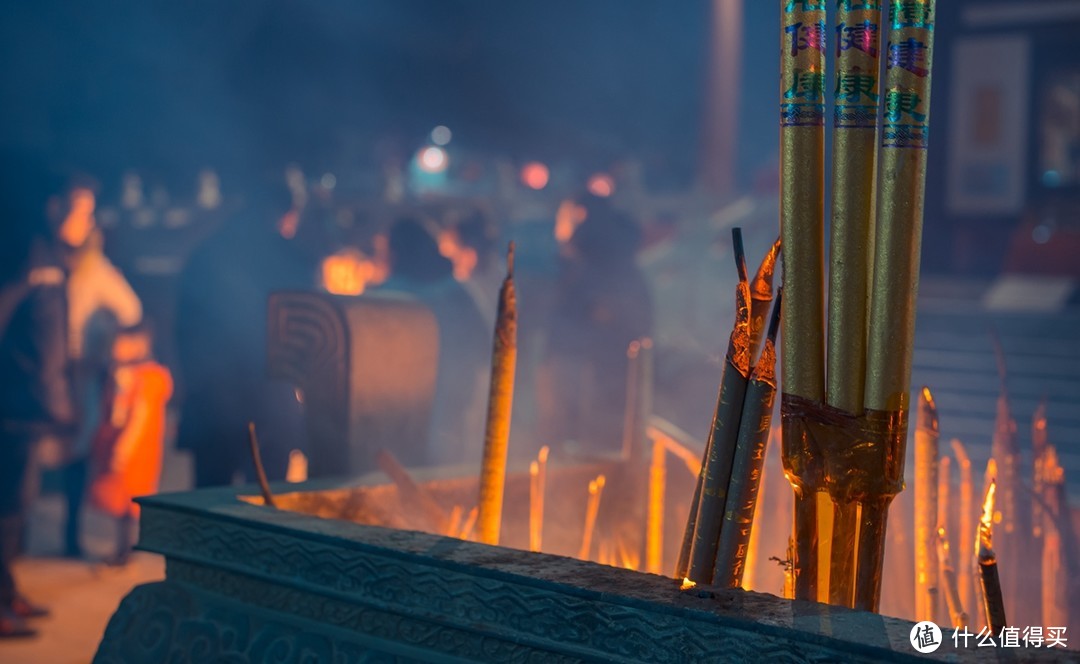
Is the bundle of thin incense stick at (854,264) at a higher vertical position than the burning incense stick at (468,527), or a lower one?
higher

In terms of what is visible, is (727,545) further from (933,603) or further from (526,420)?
(526,420)

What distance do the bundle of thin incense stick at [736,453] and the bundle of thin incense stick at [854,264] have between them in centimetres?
4

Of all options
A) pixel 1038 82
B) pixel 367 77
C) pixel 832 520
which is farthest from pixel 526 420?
pixel 1038 82

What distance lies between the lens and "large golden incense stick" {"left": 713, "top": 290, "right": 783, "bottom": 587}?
1500 mm

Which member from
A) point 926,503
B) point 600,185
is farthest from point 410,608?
point 600,185

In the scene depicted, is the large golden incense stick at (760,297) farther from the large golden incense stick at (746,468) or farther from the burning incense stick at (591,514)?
the burning incense stick at (591,514)

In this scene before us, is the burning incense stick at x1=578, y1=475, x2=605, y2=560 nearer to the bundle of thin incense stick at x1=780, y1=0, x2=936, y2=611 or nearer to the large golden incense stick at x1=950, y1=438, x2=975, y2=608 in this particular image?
the large golden incense stick at x1=950, y1=438, x2=975, y2=608

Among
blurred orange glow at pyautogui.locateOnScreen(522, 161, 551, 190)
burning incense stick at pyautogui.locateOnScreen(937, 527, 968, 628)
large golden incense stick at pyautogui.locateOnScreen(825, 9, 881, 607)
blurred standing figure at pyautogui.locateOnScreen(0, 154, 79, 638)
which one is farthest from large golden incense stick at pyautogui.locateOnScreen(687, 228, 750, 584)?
blurred orange glow at pyautogui.locateOnScreen(522, 161, 551, 190)

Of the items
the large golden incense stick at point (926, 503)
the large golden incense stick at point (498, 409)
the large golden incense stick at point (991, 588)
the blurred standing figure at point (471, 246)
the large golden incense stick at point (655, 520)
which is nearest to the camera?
the large golden incense stick at point (991, 588)

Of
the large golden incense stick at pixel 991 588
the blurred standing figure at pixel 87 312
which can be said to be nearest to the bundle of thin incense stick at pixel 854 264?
the large golden incense stick at pixel 991 588

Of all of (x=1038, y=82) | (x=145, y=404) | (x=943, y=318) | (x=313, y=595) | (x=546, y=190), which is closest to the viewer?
(x=313, y=595)

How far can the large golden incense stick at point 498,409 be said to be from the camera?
6.75 ft

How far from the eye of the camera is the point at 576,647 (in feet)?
4.79

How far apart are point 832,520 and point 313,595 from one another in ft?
2.85
